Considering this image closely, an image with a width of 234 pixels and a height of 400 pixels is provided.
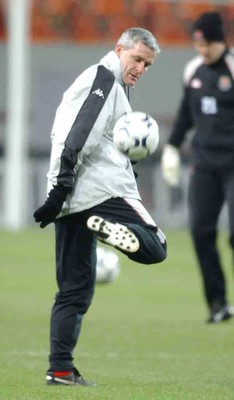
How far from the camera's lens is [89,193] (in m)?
7.72

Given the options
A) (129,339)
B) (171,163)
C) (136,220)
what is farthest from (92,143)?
(171,163)

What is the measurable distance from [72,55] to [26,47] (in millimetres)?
2089

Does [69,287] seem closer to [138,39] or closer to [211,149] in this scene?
[138,39]

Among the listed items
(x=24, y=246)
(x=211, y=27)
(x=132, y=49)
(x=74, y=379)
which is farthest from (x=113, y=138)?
(x=24, y=246)

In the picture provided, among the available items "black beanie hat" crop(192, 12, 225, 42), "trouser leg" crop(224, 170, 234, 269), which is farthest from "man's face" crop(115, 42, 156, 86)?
"trouser leg" crop(224, 170, 234, 269)

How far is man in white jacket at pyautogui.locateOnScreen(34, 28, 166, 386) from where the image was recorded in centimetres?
755

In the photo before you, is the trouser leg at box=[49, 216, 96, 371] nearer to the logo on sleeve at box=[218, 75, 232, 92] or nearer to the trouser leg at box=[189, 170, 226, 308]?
the trouser leg at box=[189, 170, 226, 308]

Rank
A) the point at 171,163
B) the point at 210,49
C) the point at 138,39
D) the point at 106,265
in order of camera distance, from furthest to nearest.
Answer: the point at 106,265 → the point at 171,163 → the point at 210,49 → the point at 138,39

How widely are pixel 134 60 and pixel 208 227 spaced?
404cm

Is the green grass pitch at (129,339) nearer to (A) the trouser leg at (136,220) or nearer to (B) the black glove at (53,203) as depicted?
(A) the trouser leg at (136,220)

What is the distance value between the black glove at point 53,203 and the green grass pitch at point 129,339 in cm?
95

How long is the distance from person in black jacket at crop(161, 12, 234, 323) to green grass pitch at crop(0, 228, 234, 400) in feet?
1.55

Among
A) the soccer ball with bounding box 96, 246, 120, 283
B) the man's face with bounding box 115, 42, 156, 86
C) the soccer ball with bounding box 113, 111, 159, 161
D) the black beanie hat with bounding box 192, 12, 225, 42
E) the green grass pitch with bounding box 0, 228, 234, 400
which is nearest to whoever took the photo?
the soccer ball with bounding box 113, 111, 159, 161

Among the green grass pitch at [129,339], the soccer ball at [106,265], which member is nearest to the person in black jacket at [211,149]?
the green grass pitch at [129,339]
